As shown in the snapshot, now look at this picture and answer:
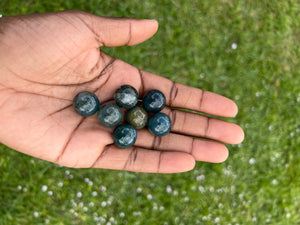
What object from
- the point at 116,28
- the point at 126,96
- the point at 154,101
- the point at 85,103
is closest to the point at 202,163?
the point at 154,101

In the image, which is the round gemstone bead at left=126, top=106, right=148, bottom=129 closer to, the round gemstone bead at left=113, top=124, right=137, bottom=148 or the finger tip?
the round gemstone bead at left=113, top=124, right=137, bottom=148

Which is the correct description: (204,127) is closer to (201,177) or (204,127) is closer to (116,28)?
(201,177)

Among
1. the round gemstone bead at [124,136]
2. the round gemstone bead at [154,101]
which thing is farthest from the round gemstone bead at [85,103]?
the round gemstone bead at [154,101]

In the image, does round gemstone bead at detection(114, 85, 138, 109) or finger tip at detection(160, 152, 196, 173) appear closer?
round gemstone bead at detection(114, 85, 138, 109)

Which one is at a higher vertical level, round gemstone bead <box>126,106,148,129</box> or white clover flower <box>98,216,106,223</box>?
round gemstone bead <box>126,106,148,129</box>

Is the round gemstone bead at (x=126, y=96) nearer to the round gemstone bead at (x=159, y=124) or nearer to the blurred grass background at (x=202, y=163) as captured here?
the round gemstone bead at (x=159, y=124)

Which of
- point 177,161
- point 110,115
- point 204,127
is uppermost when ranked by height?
point 204,127

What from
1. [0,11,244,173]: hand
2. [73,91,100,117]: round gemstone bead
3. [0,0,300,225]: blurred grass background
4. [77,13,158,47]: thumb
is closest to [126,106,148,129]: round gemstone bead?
[0,11,244,173]: hand
